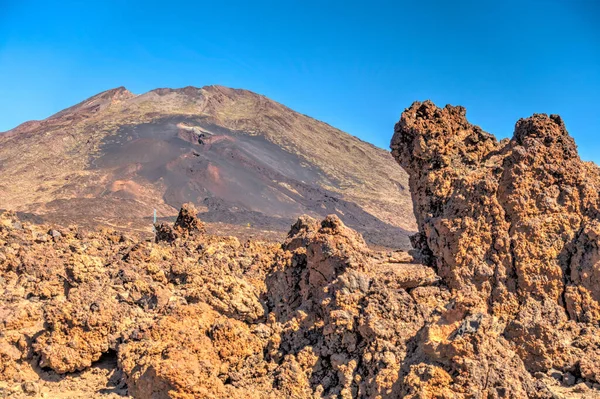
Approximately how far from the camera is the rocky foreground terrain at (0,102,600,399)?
4.69 m

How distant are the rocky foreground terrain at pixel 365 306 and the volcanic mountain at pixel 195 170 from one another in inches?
1063

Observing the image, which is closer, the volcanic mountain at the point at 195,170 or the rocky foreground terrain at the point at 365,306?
the rocky foreground terrain at the point at 365,306

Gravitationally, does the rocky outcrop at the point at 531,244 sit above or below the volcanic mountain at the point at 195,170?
below

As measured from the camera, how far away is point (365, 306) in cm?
550

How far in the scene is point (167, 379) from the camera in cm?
456

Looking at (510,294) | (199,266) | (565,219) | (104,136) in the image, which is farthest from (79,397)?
(104,136)

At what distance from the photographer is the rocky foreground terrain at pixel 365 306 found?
4.69m

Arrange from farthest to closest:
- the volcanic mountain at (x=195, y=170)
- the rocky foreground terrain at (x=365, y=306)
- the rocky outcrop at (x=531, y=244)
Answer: the volcanic mountain at (x=195, y=170) < the rocky outcrop at (x=531, y=244) < the rocky foreground terrain at (x=365, y=306)

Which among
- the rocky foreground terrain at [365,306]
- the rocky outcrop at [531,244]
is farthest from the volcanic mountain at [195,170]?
the rocky outcrop at [531,244]

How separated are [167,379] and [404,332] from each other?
209 centimetres

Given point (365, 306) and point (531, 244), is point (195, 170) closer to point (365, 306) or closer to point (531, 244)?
point (531, 244)

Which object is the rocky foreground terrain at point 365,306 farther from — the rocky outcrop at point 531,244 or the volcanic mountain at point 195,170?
the volcanic mountain at point 195,170

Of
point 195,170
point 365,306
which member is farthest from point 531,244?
point 195,170

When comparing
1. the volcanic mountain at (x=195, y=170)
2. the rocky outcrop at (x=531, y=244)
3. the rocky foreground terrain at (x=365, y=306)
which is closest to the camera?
the rocky foreground terrain at (x=365, y=306)
